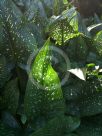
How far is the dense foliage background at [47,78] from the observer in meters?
1.53

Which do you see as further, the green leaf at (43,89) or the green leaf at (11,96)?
the green leaf at (11,96)

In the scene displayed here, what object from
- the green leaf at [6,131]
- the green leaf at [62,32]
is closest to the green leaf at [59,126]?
the green leaf at [6,131]

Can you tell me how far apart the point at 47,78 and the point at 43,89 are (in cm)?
5

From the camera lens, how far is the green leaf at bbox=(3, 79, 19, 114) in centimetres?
162

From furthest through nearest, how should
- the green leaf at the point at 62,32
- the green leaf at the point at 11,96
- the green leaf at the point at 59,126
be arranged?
the green leaf at the point at 62,32
the green leaf at the point at 11,96
the green leaf at the point at 59,126

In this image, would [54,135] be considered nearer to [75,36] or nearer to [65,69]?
[65,69]

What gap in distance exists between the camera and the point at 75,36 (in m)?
1.83

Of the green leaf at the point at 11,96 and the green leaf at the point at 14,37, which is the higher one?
the green leaf at the point at 14,37

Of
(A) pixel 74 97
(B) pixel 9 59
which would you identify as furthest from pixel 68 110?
(B) pixel 9 59

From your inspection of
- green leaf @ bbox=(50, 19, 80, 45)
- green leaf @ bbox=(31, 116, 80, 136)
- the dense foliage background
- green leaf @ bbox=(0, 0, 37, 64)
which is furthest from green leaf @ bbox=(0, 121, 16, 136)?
green leaf @ bbox=(50, 19, 80, 45)

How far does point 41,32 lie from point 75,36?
0.69 feet

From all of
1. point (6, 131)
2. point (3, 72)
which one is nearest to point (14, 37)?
point (3, 72)

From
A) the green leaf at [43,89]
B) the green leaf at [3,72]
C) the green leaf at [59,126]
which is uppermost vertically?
the green leaf at [3,72]

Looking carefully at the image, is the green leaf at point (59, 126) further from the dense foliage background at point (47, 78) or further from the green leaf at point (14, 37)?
the green leaf at point (14, 37)
